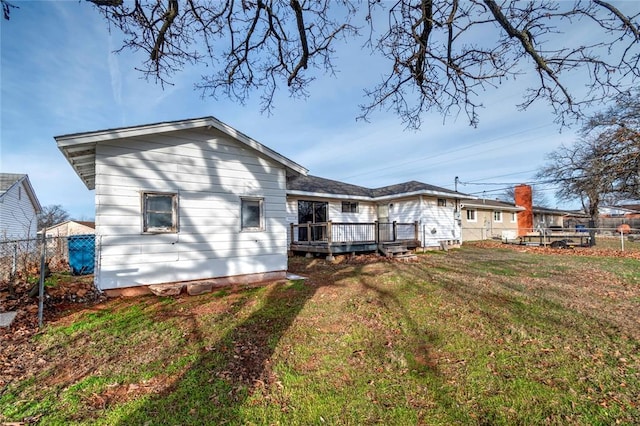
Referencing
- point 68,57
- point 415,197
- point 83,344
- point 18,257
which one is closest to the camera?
point 83,344

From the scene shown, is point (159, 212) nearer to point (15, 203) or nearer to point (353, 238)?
point (353, 238)

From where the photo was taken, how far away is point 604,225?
39.4 meters

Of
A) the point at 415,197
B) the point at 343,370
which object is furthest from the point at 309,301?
the point at 415,197

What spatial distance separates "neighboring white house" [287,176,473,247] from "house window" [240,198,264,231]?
20.0 feet

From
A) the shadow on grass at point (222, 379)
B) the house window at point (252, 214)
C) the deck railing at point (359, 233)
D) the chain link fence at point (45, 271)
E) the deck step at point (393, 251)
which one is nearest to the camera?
the shadow on grass at point (222, 379)

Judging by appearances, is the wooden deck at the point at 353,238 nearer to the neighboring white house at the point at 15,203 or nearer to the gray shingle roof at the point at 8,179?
the neighboring white house at the point at 15,203

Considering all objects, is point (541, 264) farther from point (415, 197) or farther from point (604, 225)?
point (604, 225)

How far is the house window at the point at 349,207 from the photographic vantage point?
1673cm

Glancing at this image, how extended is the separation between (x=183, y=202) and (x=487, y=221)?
24.9m

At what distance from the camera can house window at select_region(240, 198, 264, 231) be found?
7.60m

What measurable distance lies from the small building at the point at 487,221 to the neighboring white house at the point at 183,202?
17.4m

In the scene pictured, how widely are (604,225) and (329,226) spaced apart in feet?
157

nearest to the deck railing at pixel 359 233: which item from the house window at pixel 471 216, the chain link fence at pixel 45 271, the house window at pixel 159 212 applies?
the house window at pixel 159 212

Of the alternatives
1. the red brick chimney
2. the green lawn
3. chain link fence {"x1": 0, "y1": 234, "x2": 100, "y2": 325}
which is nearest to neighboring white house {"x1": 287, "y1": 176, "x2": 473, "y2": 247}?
chain link fence {"x1": 0, "y1": 234, "x2": 100, "y2": 325}
